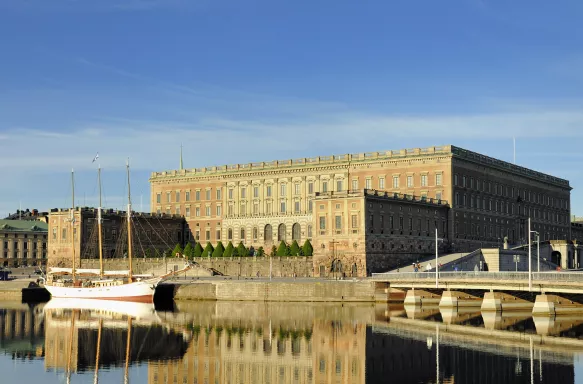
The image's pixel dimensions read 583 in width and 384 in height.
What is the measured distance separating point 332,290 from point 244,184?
2298 inches

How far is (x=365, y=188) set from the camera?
127000 mm

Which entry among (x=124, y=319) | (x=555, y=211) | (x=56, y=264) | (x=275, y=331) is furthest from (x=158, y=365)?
(x=555, y=211)

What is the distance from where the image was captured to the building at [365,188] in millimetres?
134875

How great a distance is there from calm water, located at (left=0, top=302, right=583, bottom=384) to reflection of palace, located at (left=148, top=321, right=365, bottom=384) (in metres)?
0.07

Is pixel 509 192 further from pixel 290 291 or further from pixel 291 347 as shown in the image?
pixel 291 347

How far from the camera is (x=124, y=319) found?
8631cm

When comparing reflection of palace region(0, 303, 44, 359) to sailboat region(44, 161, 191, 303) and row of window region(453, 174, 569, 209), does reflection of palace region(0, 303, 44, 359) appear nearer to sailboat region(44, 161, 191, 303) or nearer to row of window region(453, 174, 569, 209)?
Answer: sailboat region(44, 161, 191, 303)

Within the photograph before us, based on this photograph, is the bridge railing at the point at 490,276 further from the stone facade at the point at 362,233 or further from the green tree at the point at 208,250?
the green tree at the point at 208,250

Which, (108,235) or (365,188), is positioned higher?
(365,188)

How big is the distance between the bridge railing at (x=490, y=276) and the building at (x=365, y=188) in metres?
21.2

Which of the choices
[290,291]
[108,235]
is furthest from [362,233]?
[108,235]

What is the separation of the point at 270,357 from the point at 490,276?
35313mm

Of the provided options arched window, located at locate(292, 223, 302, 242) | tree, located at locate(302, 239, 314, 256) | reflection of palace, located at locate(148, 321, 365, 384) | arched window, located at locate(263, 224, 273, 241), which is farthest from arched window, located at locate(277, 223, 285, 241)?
reflection of palace, located at locate(148, 321, 365, 384)

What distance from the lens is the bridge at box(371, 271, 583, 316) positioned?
81.7m
